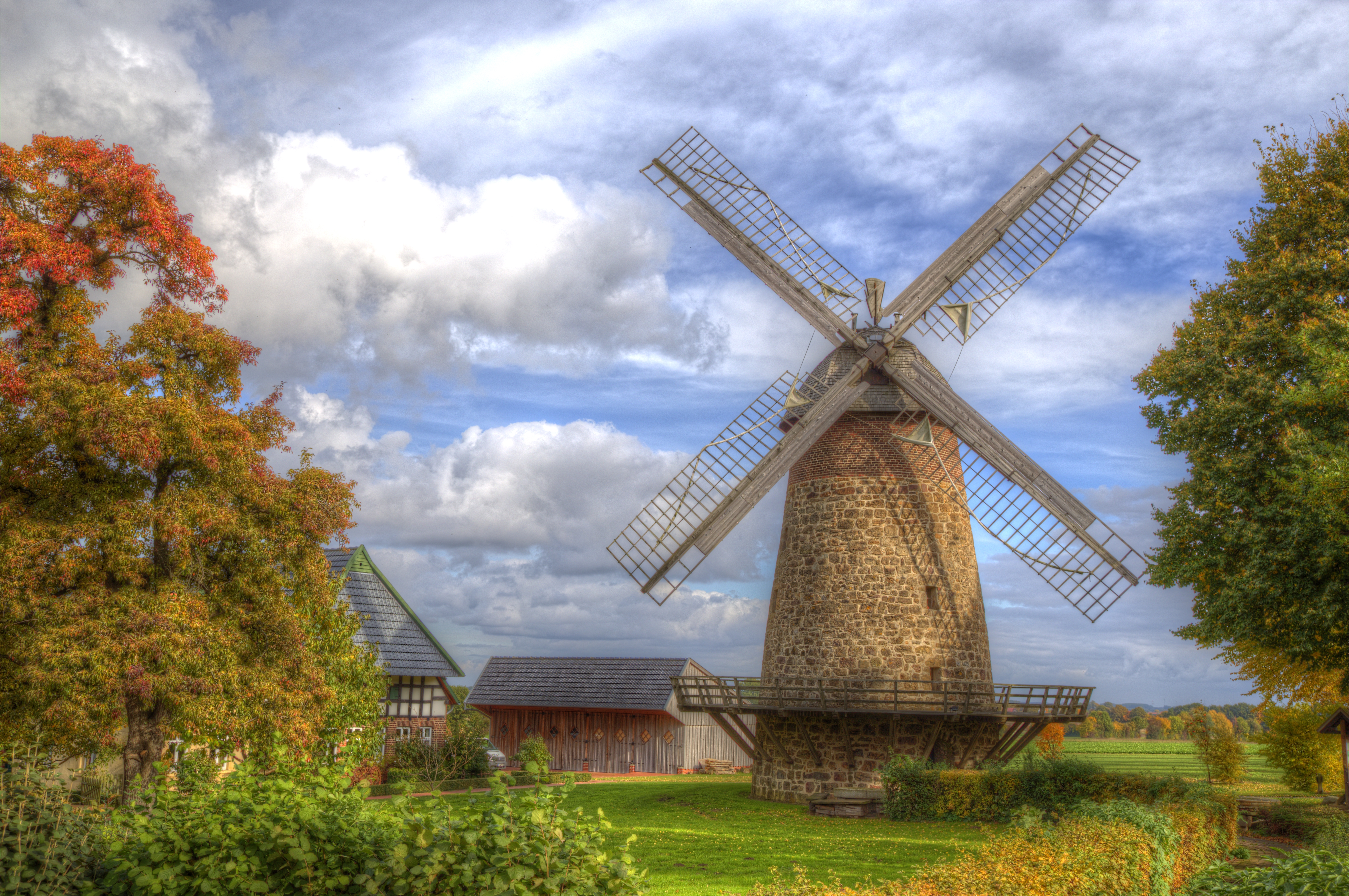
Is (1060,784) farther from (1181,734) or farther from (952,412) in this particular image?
(1181,734)

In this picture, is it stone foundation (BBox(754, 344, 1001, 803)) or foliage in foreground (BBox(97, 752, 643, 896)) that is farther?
stone foundation (BBox(754, 344, 1001, 803))

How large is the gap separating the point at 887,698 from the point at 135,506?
15222 mm

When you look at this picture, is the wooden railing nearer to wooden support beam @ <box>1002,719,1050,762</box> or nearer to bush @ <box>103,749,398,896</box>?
wooden support beam @ <box>1002,719,1050,762</box>

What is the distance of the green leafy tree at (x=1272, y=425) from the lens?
14.6 m

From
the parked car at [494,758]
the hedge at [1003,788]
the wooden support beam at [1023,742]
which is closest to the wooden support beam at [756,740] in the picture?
the hedge at [1003,788]

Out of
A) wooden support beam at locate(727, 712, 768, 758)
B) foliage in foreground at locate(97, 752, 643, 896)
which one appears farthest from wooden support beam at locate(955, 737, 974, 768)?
foliage in foreground at locate(97, 752, 643, 896)

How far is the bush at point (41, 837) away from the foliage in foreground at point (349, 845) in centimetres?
26

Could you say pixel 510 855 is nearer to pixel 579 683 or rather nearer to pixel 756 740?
pixel 756 740

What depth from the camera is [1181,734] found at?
3762 inches

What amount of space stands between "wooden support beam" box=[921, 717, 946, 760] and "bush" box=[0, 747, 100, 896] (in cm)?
1665

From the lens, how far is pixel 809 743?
21.0 meters

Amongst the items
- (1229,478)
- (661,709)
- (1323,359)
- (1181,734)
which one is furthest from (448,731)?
(1181,734)

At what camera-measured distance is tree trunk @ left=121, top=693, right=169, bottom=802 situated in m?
11.2

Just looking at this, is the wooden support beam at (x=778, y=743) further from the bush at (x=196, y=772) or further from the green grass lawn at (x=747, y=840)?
the bush at (x=196, y=772)
